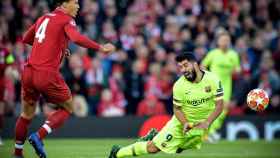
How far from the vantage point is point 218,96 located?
11.4 m

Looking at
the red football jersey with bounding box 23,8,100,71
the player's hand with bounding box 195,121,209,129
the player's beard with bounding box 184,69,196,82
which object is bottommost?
the player's hand with bounding box 195,121,209,129

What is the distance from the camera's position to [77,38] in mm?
10633

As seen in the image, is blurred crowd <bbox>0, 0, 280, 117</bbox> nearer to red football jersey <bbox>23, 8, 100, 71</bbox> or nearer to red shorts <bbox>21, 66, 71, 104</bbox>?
red shorts <bbox>21, 66, 71, 104</bbox>

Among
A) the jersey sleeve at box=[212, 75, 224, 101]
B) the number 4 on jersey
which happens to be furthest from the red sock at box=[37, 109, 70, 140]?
the jersey sleeve at box=[212, 75, 224, 101]

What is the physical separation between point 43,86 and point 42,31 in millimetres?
825

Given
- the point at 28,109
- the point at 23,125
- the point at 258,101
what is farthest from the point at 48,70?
the point at 258,101

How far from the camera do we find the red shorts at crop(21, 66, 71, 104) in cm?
1098

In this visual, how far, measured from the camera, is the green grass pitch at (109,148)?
43.7 feet

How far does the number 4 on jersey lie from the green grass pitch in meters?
2.46

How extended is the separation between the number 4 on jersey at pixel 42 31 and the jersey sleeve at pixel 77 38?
340 mm

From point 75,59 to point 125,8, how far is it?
338cm

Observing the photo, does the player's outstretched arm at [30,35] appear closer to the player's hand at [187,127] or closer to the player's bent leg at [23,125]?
the player's bent leg at [23,125]

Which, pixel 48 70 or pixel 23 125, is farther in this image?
pixel 23 125

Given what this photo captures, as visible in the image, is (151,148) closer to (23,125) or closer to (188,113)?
(188,113)
